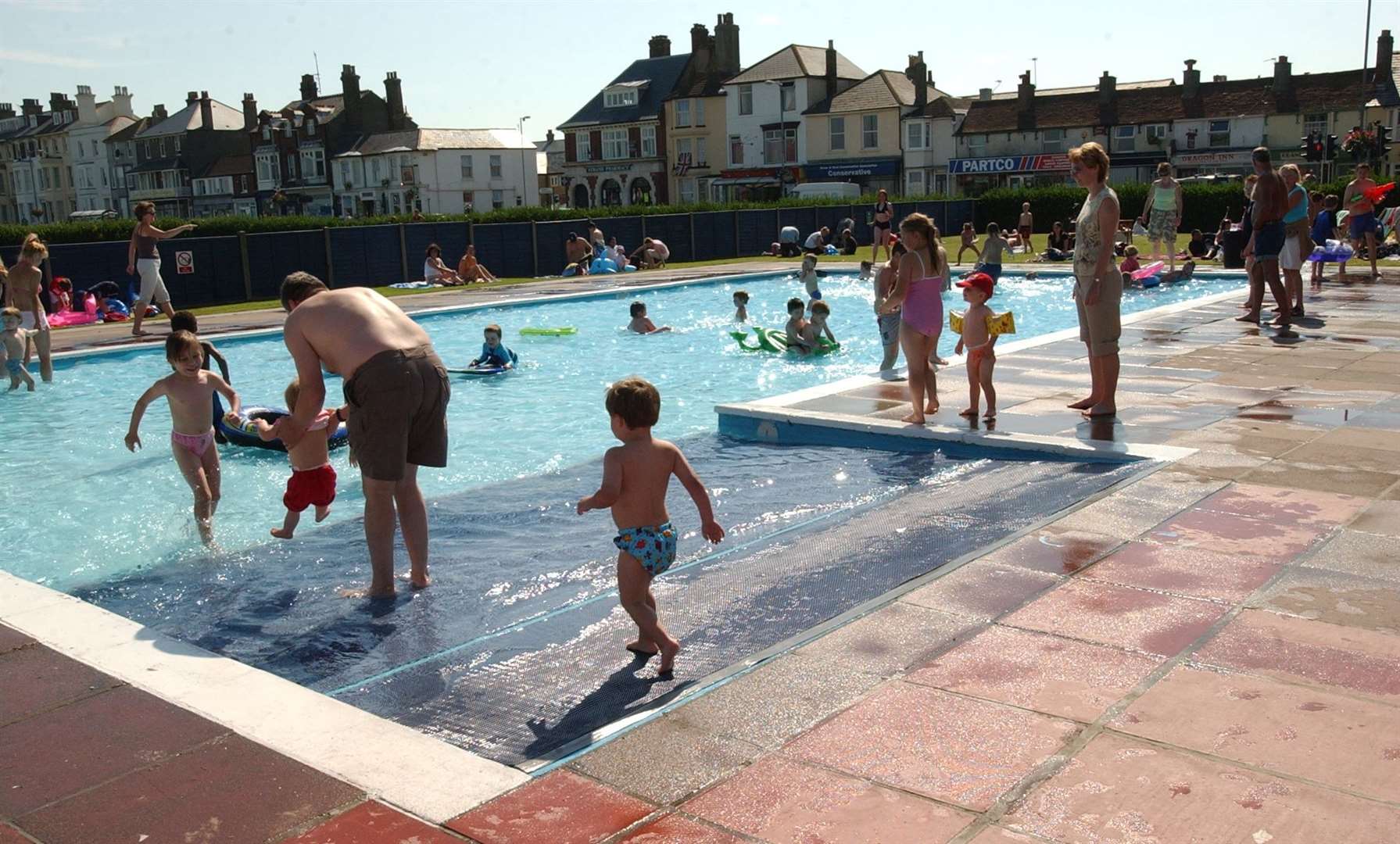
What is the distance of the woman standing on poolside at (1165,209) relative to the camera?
2058 cm

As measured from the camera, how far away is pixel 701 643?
489cm

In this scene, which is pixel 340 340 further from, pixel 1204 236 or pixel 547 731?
pixel 1204 236

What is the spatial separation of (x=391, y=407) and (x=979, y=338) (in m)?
4.65

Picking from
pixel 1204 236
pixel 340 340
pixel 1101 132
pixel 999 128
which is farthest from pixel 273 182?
pixel 340 340

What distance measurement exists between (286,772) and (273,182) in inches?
3440

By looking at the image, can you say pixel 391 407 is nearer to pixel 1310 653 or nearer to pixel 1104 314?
pixel 1310 653

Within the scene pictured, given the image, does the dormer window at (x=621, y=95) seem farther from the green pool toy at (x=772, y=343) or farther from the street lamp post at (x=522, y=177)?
the green pool toy at (x=772, y=343)

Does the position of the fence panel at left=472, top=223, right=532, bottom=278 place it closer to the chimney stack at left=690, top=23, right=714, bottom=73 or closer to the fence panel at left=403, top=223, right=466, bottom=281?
the fence panel at left=403, top=223, right=466, bottom=281

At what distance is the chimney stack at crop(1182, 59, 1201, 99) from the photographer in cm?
6169

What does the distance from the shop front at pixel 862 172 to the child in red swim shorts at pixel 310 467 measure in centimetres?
6224

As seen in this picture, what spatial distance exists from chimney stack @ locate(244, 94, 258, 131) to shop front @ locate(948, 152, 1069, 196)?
169 feet

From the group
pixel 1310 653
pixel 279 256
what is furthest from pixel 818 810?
pixel 279 256

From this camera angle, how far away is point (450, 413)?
13.3 m

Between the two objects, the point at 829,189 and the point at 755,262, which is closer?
the point at 755,262
